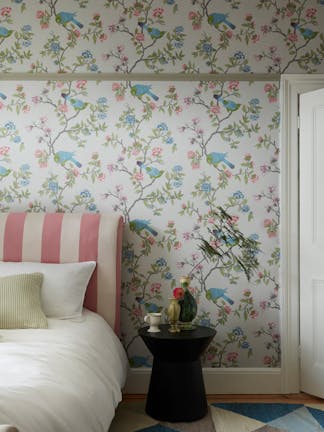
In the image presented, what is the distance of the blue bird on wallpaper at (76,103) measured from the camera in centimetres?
373

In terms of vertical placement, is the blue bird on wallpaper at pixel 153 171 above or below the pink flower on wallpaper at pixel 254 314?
above

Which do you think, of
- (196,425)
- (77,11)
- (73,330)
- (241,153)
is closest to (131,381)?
(196,425)

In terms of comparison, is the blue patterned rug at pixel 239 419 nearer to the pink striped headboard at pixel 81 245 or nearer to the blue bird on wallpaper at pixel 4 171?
the pink striped headboard at pixel 81 245

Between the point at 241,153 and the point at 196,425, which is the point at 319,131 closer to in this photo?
the point at 241,153

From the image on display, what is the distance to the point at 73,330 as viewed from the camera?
114 inches

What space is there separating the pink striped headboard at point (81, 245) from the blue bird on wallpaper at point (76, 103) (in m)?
0.74

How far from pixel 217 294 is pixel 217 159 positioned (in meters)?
0.89

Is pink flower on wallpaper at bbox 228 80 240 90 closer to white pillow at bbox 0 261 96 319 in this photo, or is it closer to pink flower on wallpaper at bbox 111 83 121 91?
pink flower on wallpaper at bbox 111 83 121 91

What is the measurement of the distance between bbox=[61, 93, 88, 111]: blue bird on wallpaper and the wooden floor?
1918 millimetres

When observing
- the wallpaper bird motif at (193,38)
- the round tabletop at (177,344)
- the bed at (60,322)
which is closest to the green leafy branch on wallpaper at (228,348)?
the round tabletop at (177,344)

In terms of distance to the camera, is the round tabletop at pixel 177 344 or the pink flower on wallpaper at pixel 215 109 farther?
the pink flower on wallpaper at pixel 215 109

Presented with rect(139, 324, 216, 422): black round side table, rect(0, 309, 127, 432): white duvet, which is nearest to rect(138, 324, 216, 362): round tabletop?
rect(139, 324, 216, 422): black round side table

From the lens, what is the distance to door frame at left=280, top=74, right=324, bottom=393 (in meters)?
3.66

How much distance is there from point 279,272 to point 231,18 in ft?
5.64
